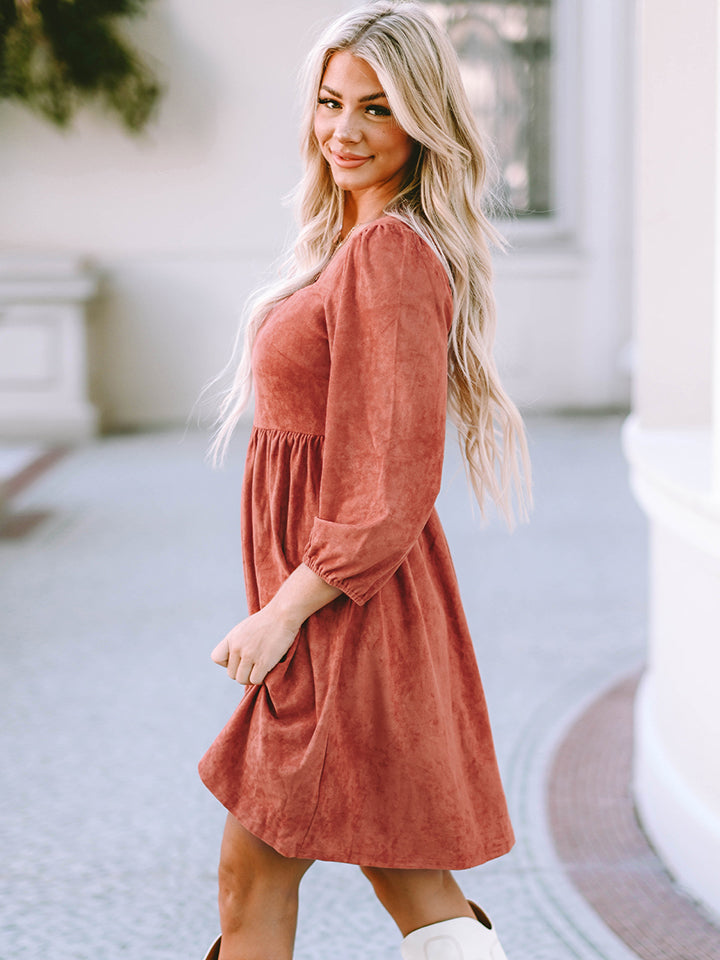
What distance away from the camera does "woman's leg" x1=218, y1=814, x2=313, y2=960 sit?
1.38 meters

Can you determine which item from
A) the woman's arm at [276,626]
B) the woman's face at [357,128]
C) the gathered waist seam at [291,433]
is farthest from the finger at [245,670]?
the woman's face at [357,128]

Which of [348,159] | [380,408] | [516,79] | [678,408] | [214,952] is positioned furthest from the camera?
[516,79]

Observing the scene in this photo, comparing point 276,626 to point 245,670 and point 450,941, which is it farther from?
point 450,941

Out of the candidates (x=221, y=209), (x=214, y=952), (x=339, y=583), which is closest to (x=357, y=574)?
(x=339, y=583)

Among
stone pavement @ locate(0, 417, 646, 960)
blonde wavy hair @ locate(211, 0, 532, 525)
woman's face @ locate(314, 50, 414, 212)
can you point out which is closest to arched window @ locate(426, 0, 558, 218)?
stone pavement @ locate(0, 417, 646, 960)

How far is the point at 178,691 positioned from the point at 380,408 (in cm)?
241

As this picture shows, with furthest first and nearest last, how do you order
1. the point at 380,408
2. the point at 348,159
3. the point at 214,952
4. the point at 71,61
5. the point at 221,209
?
the point at 221,209, the point at 71,61, the point at 214,952, the point at 348,159, the point at 380,408

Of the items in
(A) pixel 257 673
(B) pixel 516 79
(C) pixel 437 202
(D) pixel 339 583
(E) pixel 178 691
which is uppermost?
(B) pixel 516 79

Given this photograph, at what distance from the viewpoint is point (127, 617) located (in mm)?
4246

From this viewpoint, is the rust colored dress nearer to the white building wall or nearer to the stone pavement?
the stone pavement

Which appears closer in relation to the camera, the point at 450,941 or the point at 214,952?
the point at 450,941

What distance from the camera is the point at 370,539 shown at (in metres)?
1.25

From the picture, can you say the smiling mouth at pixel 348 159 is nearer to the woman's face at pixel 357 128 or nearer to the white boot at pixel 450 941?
the woman's face at pixel 357 128

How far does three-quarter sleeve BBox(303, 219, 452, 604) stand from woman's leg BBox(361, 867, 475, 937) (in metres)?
0.35
